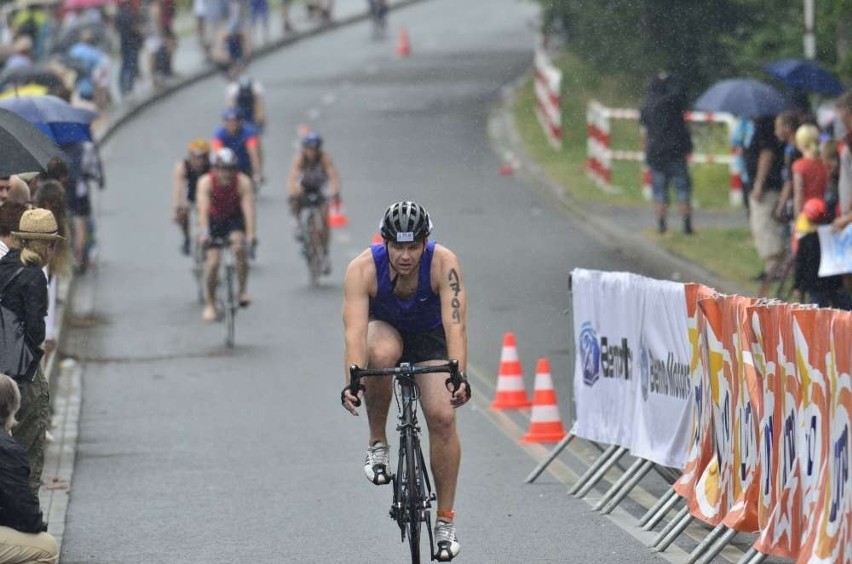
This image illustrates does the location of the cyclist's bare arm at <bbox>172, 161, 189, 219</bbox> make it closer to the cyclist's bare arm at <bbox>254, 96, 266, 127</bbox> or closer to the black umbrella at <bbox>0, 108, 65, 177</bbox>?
the black umbrella at <bbox>0, 108, 65, 177</bbox>

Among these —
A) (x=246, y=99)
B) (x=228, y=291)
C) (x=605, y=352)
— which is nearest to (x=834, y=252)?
(x=605, y=352)

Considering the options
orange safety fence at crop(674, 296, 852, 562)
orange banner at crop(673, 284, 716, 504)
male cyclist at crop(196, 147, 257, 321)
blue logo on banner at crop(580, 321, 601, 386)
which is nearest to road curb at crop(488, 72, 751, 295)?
male cyclist at crop(196, 147, 257, 321)

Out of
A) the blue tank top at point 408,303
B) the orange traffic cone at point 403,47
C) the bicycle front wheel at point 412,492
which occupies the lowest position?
the bicycle front wheel at point 412,492

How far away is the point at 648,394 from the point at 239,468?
332 centimetres

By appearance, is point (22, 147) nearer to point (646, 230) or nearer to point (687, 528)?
point (687, 528)

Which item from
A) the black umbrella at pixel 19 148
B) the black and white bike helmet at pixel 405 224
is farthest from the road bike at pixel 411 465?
the black umbrella at pixel 19 148

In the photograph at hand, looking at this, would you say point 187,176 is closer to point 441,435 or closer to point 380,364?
point 380,364

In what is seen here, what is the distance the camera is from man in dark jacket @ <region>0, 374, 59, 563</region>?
30.0 ft

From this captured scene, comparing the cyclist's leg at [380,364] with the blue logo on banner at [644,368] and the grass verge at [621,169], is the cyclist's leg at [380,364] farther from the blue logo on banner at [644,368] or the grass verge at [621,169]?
the grass verge at [621,169]

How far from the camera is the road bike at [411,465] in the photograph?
32.4 ft

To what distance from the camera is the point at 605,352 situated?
1268cm

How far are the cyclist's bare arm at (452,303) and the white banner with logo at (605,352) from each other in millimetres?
1959

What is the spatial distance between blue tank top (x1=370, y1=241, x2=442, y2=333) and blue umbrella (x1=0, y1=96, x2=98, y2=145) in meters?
7.67

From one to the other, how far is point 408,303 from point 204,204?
10569mm
